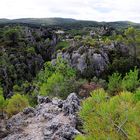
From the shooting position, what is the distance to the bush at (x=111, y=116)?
397 inches

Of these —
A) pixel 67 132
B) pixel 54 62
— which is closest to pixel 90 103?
pixel 67 132

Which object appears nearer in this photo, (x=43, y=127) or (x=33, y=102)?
(x=43, y=127)

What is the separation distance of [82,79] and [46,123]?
37.5m

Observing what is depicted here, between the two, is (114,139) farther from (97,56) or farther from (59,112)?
(97,56)

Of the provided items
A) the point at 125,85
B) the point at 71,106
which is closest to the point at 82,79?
the point at 125,85

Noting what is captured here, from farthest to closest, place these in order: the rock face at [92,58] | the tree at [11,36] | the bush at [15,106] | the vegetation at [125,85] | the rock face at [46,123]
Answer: the tree at [11,36]
the rock face at [92,58]
the vegetation at [125,85]
the bush at [15,106]
the rock face at [46,123]

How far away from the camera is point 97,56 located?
7650 cm

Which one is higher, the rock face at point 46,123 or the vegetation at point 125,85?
the rock face at point 46,123

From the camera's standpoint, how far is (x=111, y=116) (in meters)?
10.3

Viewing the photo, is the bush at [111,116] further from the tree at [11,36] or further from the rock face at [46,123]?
the tree at [11,36]

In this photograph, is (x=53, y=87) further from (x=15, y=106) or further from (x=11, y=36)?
(x=11, y=36)

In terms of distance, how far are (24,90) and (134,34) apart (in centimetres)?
3229

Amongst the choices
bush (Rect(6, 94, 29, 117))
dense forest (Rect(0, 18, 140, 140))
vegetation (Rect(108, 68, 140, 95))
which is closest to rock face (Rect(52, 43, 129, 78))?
dense forest (Rect(0, 18, 140, 140))

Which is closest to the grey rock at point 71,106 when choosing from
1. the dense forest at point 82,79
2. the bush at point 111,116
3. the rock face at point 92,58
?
the dense forest at point 82,79
